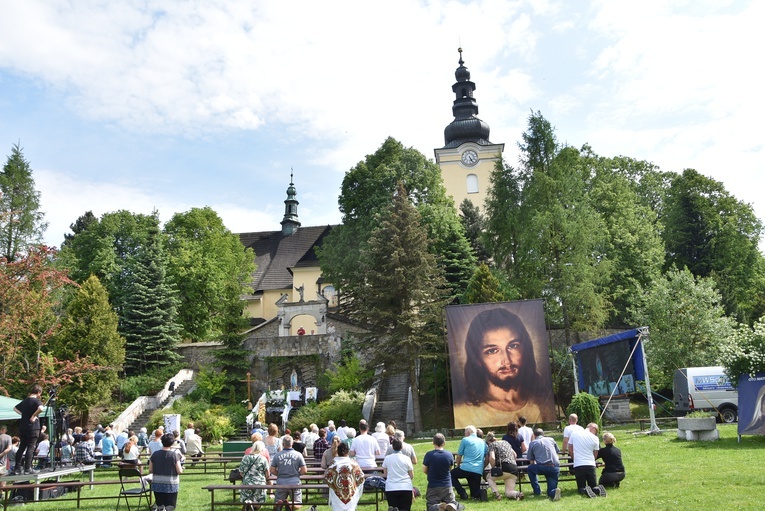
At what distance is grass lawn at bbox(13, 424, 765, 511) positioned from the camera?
995 centimetres

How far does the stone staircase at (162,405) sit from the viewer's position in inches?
1214

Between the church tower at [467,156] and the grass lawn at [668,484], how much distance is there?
41185 mm

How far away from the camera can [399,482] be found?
965cm

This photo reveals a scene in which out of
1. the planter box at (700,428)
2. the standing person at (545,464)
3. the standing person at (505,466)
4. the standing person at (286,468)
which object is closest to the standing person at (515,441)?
the standing person at (505,466)

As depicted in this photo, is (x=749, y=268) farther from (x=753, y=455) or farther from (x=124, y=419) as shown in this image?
(x=124, y=419)

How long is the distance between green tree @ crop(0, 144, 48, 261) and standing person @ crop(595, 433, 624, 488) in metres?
33.2

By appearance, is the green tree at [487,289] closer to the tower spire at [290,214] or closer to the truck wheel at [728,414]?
the truck wheel at [728,414]

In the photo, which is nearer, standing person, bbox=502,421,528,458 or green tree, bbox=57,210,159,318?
standing person, bbox=502,421,528,458

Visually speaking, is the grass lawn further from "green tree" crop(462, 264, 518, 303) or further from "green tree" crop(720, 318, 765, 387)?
"green tree" crop(462, 264, 518, 303)

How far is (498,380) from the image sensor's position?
916 inches

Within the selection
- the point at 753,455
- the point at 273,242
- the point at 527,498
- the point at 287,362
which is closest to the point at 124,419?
the point at 287,362

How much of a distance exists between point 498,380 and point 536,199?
34.9 feet

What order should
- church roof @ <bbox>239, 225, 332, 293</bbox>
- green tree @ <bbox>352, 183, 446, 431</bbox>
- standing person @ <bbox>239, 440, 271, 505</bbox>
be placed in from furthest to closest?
church roof @ <bbox>239, 225, 332, 293</bbox> → green tree @ <bbox>352, 183, 446, 431</bbox> → standing person @ <bbox>239, 440, 271, 505</bbox>

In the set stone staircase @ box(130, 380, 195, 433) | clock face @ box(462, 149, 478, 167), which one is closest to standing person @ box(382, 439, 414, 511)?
stone staircase @ box(130, 380, 195, 433)
